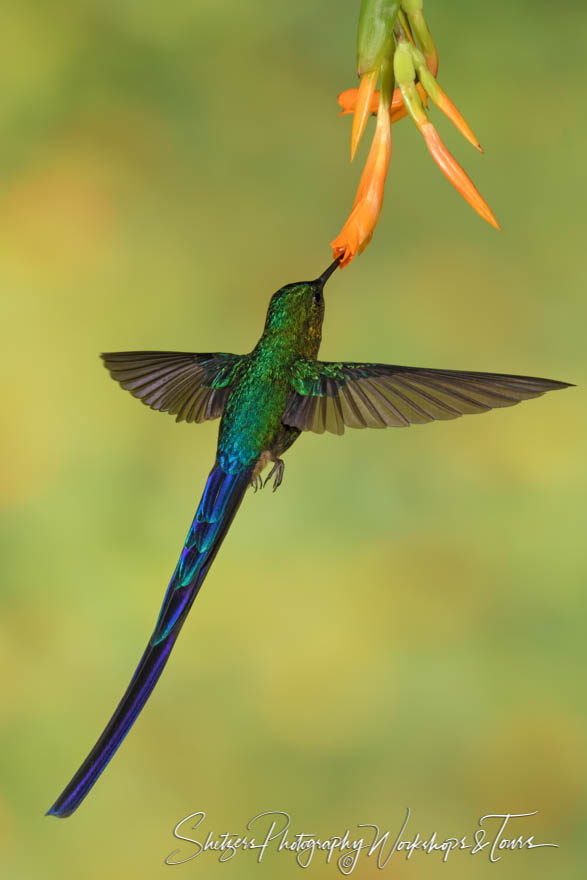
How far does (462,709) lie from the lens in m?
1.79

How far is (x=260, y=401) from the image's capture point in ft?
2.50

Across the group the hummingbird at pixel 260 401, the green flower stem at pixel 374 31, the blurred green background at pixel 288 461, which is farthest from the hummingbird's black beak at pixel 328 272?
the blurred green background at pixel 288 461

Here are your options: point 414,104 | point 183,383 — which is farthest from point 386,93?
point 183,383

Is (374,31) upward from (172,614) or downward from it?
upward

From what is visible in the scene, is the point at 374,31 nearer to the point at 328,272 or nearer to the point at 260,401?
the point at 328,272

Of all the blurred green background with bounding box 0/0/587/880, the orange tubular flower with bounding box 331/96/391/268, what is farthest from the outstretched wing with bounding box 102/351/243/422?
the blurred green background with bounding box 0/0/587/880

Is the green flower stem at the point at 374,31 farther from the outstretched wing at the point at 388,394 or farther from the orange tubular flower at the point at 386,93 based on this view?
the outstretched wing at the point at 388,394

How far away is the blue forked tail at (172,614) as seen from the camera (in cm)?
52

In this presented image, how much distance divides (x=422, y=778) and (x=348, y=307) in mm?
910

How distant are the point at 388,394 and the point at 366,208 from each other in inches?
4.6

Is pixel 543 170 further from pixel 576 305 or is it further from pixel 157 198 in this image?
pixel 157 198

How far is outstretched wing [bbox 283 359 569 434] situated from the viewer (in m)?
0.55

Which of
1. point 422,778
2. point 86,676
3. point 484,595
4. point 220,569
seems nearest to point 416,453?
point 484,595

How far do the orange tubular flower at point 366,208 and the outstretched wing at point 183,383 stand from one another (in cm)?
22
